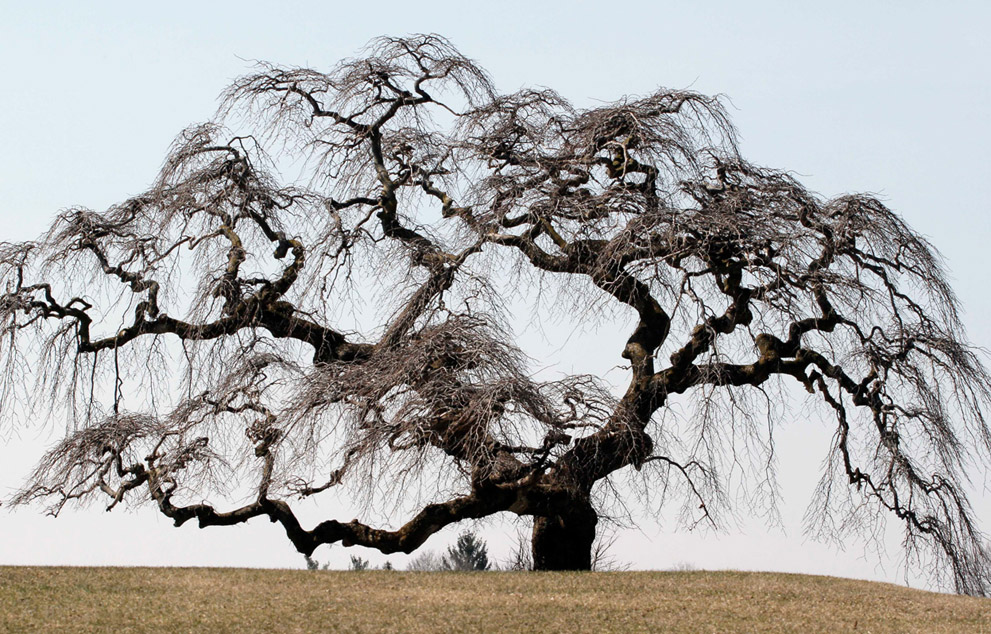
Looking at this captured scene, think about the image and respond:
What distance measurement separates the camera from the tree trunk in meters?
15.3

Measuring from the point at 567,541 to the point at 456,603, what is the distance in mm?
3148

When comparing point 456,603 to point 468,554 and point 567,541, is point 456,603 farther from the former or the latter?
point 468,554

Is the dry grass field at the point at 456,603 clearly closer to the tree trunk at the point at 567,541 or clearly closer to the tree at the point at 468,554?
the tree trunk at the point at 567,541

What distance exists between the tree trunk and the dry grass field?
40.6 inches

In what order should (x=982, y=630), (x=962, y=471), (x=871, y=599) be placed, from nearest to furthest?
1. (x=982, y=630)
2. (x=871, y=599)
3. (x=962, y=471)

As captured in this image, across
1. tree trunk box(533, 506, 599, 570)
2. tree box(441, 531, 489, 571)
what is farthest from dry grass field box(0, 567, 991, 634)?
tree box(441, 531, 489, 571)

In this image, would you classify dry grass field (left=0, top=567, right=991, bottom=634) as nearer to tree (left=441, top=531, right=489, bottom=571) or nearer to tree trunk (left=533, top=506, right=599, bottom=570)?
tree trunk (left=533, top=506, right=599, bottom=570)

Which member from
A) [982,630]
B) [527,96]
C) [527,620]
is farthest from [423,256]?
[982,630]

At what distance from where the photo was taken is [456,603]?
41.1ft

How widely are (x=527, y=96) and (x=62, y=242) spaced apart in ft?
20.2

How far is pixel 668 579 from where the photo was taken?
1421 centimetres

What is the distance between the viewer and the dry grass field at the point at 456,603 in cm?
1173

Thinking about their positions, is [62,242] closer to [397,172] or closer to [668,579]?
[397,172]

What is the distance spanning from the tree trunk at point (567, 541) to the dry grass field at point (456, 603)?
1032 mm
